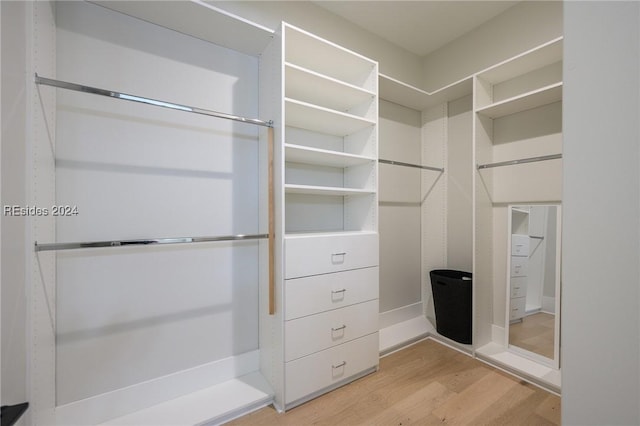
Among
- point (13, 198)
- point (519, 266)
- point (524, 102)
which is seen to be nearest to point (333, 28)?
point (524, 102)

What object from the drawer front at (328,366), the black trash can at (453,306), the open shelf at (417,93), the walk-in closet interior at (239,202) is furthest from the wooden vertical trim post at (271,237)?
the black trash can at (453,306)

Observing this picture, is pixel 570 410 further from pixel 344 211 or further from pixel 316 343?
pixel 344 211

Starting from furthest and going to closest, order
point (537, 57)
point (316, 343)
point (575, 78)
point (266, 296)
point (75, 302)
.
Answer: point (537, 57), point (266, 296), point (316, 343), point (75, 302), point (575, 78)

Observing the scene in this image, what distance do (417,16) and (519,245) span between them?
6.81 feet

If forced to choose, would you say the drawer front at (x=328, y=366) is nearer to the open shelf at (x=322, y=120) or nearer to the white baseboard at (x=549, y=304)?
the white baseboard at (x=549, y=304)

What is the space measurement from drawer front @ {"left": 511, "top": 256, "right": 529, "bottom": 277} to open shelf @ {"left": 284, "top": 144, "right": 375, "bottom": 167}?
1.44 m

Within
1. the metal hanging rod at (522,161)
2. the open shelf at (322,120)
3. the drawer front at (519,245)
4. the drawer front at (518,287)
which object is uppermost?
the open shelf at (322,120)

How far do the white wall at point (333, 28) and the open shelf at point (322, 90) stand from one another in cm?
48

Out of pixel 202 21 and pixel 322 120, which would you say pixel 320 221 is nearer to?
pixel 322 120

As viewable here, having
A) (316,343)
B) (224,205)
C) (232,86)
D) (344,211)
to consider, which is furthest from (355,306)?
(232,86)

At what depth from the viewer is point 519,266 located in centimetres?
206

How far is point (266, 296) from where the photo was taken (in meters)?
1.67

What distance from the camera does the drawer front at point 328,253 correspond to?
1497 millimetres

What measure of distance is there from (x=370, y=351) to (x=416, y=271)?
1152 mm
